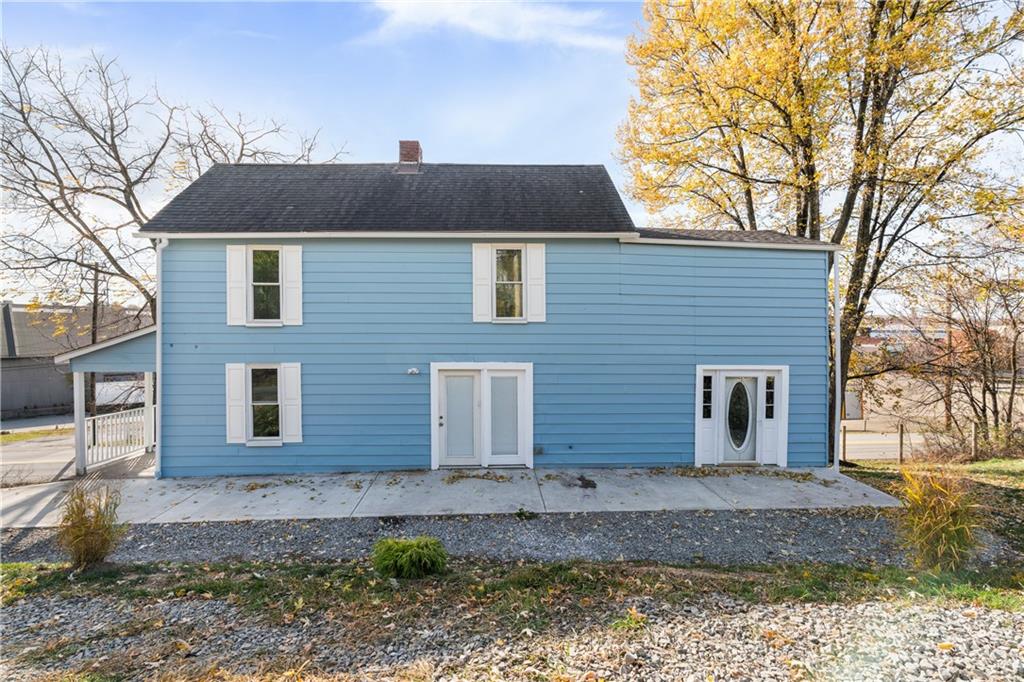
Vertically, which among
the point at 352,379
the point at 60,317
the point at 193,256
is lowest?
the point at 352,379

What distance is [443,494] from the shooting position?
7336 mm

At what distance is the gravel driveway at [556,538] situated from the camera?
516cm

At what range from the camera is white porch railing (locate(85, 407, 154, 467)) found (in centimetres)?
937

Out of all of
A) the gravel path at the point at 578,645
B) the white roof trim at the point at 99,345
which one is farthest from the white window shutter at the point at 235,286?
the gravel path at the point at 578,645

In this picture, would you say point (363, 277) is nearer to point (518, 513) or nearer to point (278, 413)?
point (278, 413)

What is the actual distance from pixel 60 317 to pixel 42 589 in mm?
12633

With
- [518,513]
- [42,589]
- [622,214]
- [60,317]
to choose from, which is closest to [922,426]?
[622,214]

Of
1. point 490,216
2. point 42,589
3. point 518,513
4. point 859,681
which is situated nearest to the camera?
point 859,681

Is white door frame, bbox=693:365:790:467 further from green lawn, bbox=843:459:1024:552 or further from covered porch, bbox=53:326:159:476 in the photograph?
covered porch, bbox=53:326:159:476

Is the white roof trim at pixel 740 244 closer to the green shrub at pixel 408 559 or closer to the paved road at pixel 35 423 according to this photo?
the green shrub at pixel 408 559

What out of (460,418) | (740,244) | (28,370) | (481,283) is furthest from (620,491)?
(28,370)

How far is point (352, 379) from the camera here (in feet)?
28.5

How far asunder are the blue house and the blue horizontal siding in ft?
0.10

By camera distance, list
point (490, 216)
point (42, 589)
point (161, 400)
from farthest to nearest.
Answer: point (490, 216), point (161, 400), point (42, 589)
